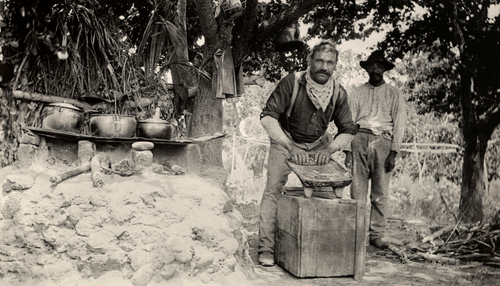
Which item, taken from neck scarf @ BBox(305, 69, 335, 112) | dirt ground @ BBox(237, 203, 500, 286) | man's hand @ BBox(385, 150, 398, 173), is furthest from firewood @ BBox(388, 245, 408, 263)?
neck scarf @ BBox(305, 69, 335, 112)

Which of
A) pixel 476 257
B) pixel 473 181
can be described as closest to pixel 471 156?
pixel 473 181

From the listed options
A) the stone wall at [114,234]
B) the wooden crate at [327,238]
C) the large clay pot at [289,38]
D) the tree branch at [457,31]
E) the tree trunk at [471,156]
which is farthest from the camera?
the tree trunk at [471,156]

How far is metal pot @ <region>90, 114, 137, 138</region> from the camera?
12.9 ft

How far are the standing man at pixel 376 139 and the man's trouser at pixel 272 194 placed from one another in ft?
3.32

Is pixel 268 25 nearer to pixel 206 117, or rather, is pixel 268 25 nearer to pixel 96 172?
pixel 206 117

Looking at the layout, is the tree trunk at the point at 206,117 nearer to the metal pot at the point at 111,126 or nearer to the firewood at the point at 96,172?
the metal pot at the point at 111,126

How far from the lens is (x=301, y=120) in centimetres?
421

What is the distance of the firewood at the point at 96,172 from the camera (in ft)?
11.0

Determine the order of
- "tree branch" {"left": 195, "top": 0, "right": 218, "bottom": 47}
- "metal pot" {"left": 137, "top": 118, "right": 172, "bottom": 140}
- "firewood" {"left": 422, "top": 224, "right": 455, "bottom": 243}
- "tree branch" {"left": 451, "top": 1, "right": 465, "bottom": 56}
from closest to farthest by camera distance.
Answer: "metal pot" {"left": 137, "top": 118, "right": 172, "bottom": 140}, "firewood" {"left": 422, "top": 224, "right": 455, "bottom": 243}, "tree branch" {"left": 195, "top": 0, "right": 218, "bottom": 47}, "tree branch" {"left": 451, "top": 1, "right": 465, "bottom": 56}

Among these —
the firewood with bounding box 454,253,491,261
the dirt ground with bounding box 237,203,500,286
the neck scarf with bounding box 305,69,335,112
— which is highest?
the neck scarf with bounding box 305,69,335,112

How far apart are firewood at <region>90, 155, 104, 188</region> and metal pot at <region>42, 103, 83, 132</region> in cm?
48

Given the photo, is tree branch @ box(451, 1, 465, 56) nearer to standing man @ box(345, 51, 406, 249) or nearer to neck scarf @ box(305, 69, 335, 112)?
standing man @ box(345, 51, 406, 249)

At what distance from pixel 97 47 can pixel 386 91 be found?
127 inches

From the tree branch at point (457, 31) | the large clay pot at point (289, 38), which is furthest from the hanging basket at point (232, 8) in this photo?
the tree branch at point (457, 31)
